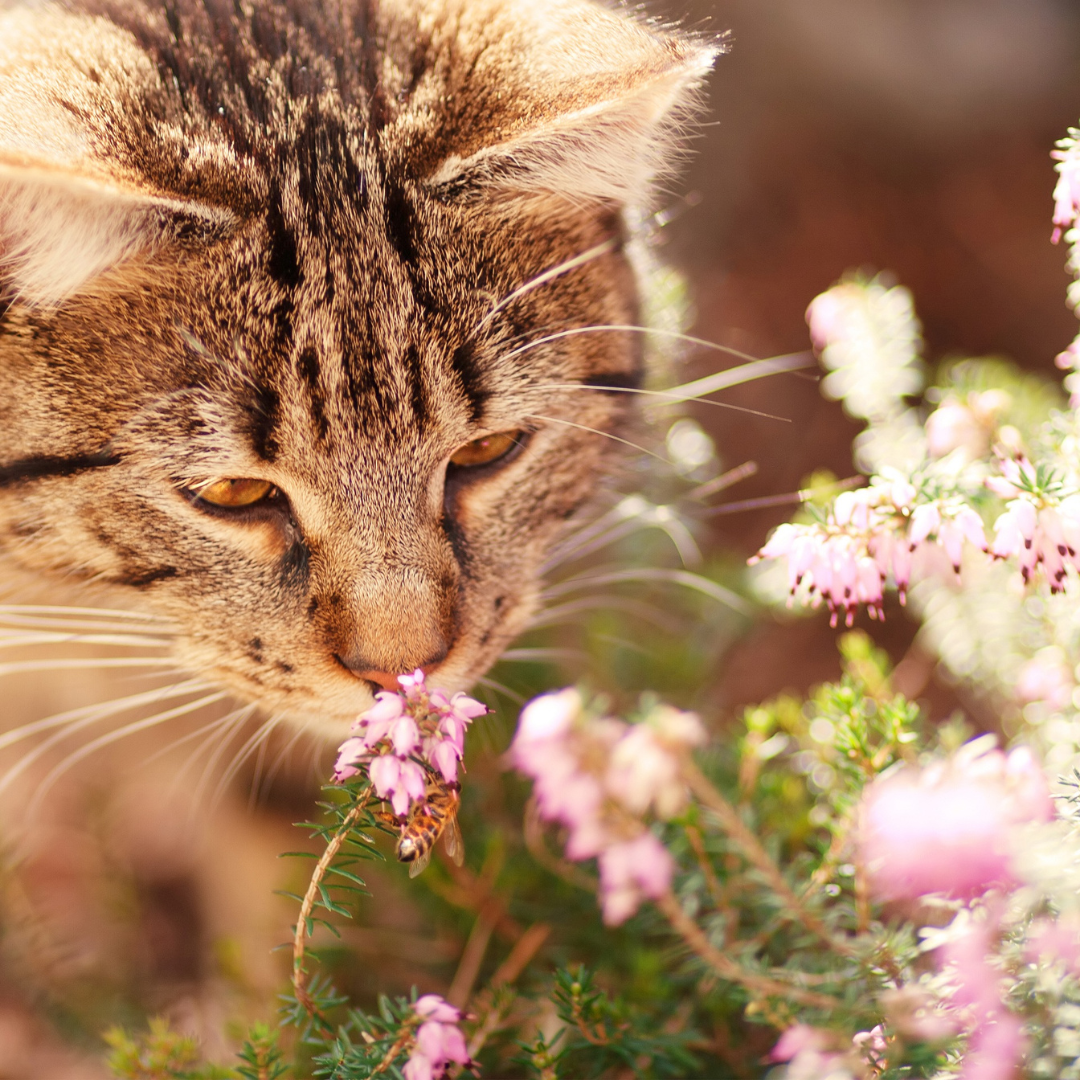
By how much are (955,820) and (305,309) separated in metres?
0.66

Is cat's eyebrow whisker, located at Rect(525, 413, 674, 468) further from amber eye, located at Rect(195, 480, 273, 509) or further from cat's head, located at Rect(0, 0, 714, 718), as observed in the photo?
amber eye, located at Rect(195, 480, 273, 509)

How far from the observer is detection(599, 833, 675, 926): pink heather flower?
623 millimetres

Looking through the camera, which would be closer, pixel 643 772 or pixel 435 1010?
pixel 643 772

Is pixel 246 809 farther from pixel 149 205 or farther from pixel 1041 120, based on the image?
pixel 1041 120

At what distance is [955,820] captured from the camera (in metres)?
0.59

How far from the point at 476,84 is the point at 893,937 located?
34.1 inches

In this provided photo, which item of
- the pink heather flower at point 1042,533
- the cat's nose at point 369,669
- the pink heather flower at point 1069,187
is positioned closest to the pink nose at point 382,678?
the cat's nose at point 369,669

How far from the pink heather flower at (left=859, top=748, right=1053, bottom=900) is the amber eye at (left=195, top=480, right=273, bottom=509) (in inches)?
24.0

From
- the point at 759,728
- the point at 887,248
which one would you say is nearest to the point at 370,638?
the point at 759,728

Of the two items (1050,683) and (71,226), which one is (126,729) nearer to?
→ (71,226)

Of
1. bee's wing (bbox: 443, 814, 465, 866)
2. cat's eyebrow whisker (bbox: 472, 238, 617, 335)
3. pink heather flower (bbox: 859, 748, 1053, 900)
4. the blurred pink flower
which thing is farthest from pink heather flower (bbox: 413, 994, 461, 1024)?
cat's eyebrow whisker (bbox: 472, 238, 617, 335)

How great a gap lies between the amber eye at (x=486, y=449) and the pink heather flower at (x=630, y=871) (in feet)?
1.53

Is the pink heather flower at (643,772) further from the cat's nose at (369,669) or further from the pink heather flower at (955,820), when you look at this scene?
the cat's nose at (369,669)

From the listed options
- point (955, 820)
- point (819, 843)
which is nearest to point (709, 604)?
point (819, 843)
